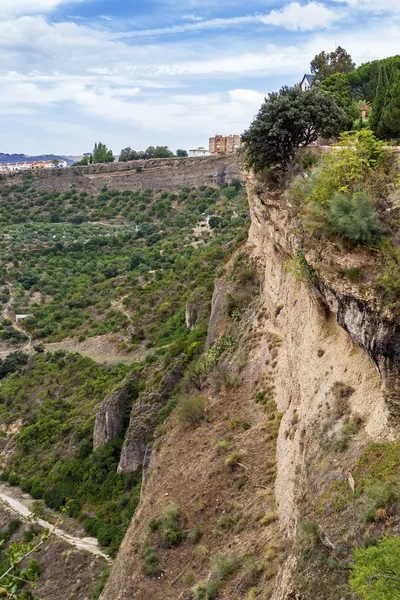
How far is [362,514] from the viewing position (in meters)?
9.54

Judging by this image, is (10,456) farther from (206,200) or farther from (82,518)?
(206,200)

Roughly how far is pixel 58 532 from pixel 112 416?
230 inches

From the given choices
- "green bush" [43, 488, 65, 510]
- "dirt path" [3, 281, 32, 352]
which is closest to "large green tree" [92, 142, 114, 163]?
"dirt path" [3, 281, 32, 352]

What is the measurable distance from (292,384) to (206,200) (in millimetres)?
59196

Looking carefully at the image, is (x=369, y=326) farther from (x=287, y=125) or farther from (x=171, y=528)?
(x=287, y=125)

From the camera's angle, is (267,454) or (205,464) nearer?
(267,454)

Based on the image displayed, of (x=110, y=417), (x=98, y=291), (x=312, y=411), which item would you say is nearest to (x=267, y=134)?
(x=312, y=411)

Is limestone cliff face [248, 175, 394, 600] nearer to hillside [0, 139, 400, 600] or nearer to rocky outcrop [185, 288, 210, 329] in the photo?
hillside [0, 139, 400, 600]

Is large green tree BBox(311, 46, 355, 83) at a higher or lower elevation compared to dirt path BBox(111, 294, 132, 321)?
higher

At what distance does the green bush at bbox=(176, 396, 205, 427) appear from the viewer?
20188 mm

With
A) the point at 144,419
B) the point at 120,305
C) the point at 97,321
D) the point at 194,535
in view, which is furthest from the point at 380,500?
the point at 120,305

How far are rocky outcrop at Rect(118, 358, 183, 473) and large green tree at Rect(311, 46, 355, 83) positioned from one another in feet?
→ 60.0

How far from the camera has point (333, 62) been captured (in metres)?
32.7

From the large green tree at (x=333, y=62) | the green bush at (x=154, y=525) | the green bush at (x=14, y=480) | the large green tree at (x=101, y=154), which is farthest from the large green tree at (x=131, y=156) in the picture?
the green bush at (x=154, y=525)
